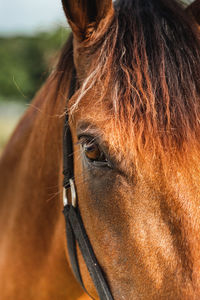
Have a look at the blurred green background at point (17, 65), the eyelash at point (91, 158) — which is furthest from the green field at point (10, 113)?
the eyelash at point (91, 158)

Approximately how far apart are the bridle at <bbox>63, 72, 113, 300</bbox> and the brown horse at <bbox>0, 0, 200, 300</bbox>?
0.03 meters

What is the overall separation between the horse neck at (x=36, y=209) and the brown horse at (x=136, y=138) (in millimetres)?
32

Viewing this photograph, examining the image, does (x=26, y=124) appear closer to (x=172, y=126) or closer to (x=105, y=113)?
(x=105, y=113)

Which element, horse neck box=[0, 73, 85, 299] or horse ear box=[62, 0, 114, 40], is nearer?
horse ear box=[62, 0, 114, 40]

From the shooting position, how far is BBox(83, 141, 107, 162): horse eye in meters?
1.25

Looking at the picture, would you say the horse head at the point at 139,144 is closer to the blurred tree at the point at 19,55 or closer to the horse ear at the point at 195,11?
the horse ear at the point at 195,11

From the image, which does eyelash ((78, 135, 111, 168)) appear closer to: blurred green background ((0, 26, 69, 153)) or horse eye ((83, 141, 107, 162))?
horse eye ((83, 141, 107, 162))

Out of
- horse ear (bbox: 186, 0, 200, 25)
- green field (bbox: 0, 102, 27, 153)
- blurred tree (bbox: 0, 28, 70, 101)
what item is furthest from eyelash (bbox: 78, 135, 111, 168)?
blurred tree (bbox: 0, 28, 70, 101)

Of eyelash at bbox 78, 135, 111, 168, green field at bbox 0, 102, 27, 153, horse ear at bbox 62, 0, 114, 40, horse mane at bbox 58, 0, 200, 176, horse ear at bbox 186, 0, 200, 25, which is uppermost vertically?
horse ear at bbox 62, 0, 114, 40

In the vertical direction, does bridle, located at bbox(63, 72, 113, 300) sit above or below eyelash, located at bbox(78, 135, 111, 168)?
below

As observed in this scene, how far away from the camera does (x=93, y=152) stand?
1.26m

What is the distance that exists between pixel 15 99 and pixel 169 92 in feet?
82.5

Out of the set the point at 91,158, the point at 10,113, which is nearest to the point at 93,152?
the point at 91,158

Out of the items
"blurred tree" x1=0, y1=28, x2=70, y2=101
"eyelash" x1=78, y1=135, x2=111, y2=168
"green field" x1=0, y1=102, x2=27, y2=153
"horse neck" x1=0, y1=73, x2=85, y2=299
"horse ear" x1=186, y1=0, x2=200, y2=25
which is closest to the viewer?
"eyelash" x1=78, y1=135, x2=111, y2=168
